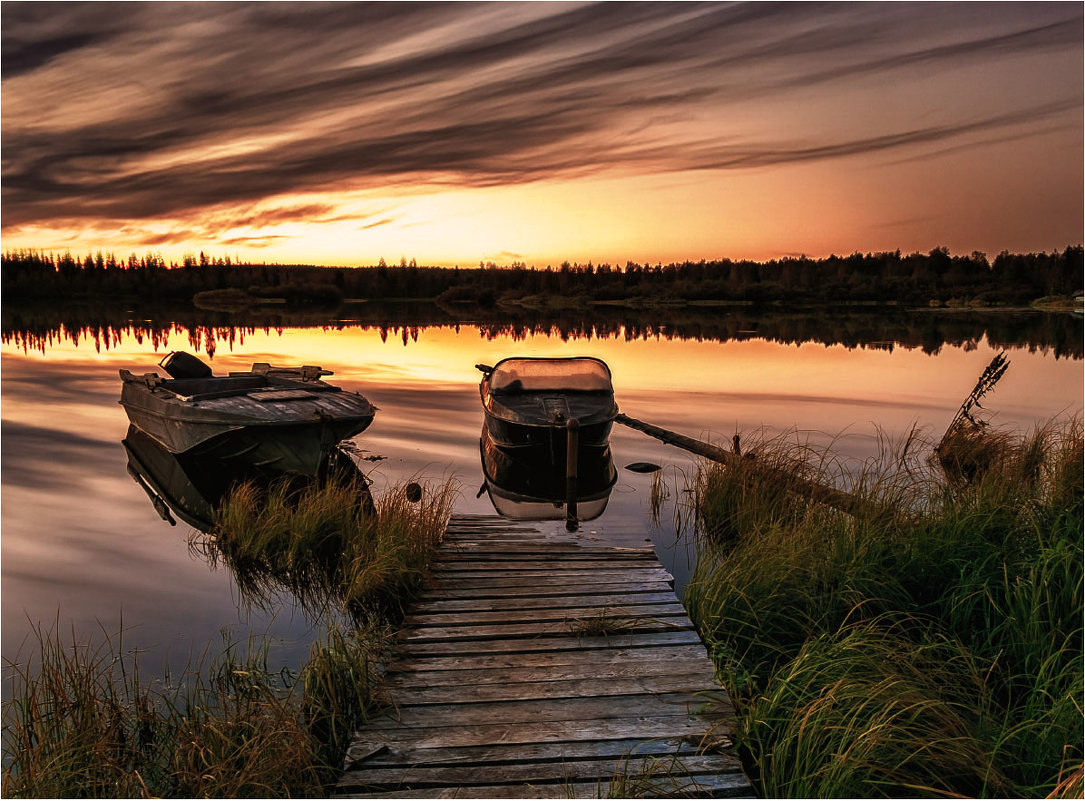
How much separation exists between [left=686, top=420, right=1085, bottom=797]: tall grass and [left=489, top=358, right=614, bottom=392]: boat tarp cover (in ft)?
18.0

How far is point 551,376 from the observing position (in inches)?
529

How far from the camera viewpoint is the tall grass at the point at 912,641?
12.2 feet

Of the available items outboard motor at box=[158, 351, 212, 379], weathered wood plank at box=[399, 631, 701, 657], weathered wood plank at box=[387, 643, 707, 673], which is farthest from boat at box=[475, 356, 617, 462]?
outboard motor at box=[158, 351, 212, 379]

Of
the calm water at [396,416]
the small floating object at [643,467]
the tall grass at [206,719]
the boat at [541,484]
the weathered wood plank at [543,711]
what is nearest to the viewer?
the tall grass at [206,719]

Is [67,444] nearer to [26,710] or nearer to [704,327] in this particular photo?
[26,710]

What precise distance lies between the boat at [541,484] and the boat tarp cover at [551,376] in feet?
3.86

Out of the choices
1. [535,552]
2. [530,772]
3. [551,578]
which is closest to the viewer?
[530,772]

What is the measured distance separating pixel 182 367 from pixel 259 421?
5534 mm

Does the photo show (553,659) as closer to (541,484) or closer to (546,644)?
(546,644)

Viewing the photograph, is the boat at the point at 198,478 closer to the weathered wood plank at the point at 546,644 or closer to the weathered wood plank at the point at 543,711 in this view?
the weathered wood plank at the point at 546,644

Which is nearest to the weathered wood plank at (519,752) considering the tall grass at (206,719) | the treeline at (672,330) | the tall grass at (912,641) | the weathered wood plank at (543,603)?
the tall grass at (206,719)

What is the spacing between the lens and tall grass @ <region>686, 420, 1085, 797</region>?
12.2ft

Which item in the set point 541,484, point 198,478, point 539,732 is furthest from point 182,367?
point 539,732

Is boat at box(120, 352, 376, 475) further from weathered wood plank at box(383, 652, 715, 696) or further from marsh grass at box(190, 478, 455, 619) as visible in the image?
weathered wood plank at box(383, 652, 715, 696)
